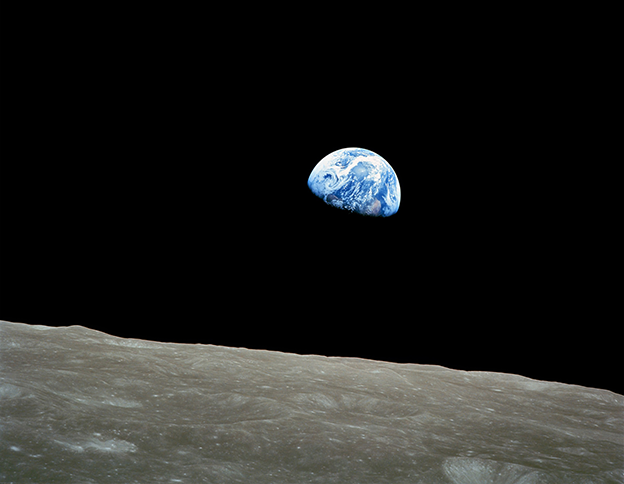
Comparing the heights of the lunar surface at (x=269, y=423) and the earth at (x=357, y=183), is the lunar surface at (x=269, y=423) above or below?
below

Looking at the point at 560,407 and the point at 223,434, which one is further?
the point at 560,407

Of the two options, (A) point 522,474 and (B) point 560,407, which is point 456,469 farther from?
(B) point 560,407

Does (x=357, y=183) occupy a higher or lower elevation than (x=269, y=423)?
higher

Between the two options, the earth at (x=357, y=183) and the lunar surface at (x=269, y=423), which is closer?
the lunar surface at (x=269, y=423)

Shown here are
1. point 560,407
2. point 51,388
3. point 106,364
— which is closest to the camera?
point 51,388

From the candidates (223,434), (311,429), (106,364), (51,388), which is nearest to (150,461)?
(223,434)
